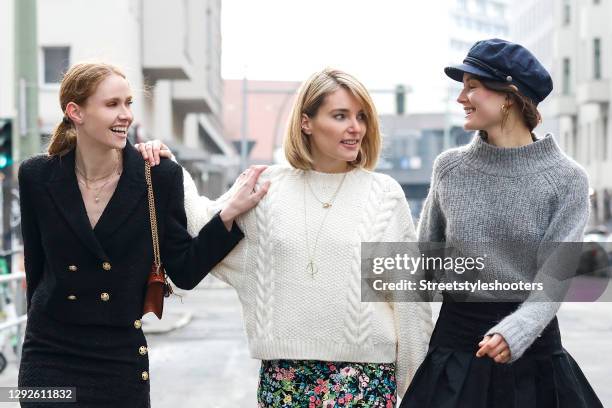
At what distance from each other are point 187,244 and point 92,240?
446mm

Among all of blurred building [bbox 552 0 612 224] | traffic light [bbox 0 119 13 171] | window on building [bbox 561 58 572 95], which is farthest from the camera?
window on building [bbox 561 58 572 95]

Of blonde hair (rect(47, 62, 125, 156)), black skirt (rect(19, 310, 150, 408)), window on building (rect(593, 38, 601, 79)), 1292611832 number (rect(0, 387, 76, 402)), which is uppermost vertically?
window on building (rect(593, 38, 601, 79))

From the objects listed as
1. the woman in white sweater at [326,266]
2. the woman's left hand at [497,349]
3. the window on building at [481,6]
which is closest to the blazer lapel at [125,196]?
the woman in white sweater at [326,266]

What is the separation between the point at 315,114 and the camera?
15.1 feet

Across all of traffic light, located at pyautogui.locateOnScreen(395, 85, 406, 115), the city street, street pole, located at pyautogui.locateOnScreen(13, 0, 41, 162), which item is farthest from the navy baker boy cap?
traffic light, located at pyautogui.locateOnScreen(395, 85, 406, 115)

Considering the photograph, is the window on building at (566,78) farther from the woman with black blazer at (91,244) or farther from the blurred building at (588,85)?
the woman with black blazer at (91,244)

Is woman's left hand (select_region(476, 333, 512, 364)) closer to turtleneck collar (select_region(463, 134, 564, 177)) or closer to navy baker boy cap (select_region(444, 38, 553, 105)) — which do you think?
turtleneck collar (select_region(463, 134, 564, 177))

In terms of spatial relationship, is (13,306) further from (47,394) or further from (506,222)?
(506,222)

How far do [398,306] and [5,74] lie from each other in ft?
65.3

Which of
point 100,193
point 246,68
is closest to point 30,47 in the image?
point 100,193

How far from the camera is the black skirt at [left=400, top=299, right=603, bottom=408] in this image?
4.25 meters

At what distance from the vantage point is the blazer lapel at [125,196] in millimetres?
4355

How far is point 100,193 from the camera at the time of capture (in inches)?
175

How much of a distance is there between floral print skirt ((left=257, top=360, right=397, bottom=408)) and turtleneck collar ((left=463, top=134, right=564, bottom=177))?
2.81ft
